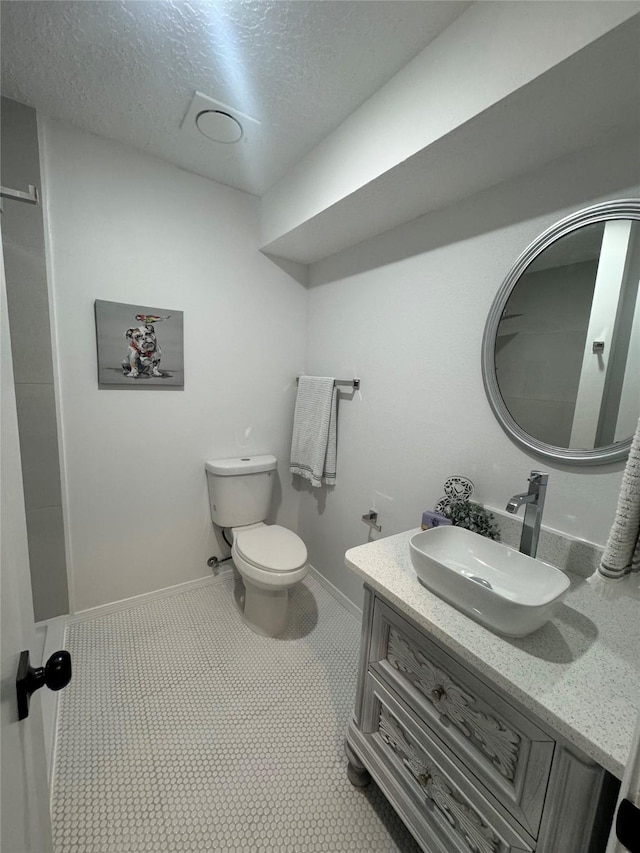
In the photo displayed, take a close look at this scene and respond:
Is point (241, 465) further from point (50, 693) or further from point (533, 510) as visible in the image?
point (533, 510)

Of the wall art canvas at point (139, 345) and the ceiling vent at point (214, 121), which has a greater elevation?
the ceiling vent at point (214, 121)

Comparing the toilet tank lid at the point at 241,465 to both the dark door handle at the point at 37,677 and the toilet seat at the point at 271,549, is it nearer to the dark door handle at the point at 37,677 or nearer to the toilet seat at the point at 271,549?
the toilet seat at the point at 271,549

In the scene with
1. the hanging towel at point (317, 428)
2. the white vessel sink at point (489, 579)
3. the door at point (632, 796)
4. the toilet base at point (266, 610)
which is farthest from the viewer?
the hanging towel at point (317, 428)

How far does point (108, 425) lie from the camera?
5.54 feet

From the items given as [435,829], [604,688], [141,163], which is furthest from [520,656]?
[141,163]

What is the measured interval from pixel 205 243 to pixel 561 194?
159 centimetres

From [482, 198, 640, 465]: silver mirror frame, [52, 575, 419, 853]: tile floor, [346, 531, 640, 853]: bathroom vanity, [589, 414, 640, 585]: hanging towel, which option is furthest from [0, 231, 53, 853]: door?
[482, 198, 640, 465]: silver mirror frame

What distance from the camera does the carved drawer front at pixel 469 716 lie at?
673 mm

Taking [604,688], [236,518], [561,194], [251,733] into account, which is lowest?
[251,733]

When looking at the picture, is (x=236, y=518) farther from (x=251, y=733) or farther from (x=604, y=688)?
(x=604, y=688)

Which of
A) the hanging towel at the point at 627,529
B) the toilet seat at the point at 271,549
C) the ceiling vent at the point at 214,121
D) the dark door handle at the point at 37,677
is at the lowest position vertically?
the toilet seat at the point at 271,549

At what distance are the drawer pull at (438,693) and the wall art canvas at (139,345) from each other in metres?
1.70

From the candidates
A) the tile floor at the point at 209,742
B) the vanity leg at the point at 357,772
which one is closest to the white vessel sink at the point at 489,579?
the vanity leg at the point at 357,772

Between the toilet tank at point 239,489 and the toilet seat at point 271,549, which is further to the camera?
the toilet tank at point 239,489
